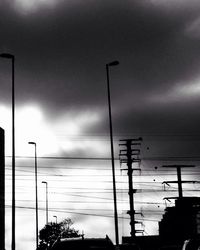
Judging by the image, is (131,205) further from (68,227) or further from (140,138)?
(68,227)

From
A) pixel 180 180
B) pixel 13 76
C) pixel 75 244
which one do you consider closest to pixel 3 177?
pixel 180 180

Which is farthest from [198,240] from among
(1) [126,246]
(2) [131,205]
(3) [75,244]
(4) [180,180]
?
(4) [180,180]

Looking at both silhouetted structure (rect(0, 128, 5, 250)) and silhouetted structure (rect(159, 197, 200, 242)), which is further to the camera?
silhouetted structure (rect(159, 197, 200, 242))

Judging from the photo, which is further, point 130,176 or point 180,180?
point 180,180

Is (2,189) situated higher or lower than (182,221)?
higher

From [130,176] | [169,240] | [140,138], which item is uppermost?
[140,138]

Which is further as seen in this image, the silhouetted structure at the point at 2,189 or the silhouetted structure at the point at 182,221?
the silhouetted structure at the point at 182,221

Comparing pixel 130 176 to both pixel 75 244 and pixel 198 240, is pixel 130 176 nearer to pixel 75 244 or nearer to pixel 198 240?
pixel 198 240

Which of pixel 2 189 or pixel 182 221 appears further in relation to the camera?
pixel 182 221

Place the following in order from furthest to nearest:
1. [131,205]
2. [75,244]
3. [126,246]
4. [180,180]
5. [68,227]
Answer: [68,227], [180,180], [131,205], [126,246], [75,244]

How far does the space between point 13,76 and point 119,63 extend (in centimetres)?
665

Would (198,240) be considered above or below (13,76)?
below

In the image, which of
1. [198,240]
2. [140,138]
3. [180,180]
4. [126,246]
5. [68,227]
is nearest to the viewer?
[198,240]

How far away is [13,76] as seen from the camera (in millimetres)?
35438
